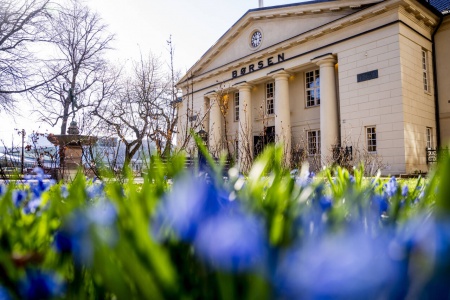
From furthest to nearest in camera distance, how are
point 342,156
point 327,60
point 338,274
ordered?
point 327,60
point 342,156
point 338,274

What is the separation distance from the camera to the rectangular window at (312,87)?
22684mm

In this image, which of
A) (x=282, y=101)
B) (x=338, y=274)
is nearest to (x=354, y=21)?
(x=282, y=101)

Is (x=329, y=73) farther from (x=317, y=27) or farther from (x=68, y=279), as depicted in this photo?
(x=68, y=279)

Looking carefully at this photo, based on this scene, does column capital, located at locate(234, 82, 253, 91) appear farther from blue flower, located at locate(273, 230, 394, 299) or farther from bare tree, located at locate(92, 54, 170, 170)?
blue flower, located at locate(273, 230, 394, 299)

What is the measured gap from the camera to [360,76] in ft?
59.9

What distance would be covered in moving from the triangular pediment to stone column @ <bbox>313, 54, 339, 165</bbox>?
253cm

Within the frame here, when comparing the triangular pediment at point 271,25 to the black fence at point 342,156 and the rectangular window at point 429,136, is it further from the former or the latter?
the black fence at point 342,156

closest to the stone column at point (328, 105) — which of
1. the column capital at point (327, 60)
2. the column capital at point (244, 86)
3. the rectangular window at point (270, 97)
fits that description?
the column capital at point (327, 60)

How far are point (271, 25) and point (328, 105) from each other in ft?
27.0

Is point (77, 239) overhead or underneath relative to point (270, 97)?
underneath

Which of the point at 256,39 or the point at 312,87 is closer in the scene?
the point at 312,87

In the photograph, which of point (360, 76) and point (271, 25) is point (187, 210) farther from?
point (271, 25)

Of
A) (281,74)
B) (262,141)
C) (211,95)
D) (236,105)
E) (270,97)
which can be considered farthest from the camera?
(236,105)

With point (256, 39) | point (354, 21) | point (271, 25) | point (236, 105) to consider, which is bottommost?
point (236, 105)
